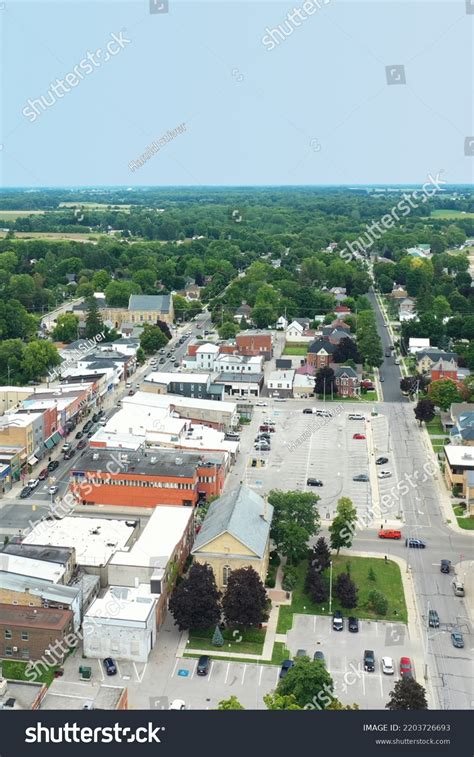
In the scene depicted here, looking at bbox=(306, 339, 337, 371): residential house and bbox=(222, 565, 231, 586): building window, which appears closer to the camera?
bbox=(222, 565, 231, 586): building window

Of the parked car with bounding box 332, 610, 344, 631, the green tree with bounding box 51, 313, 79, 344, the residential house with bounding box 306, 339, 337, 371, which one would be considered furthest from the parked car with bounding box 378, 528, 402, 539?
the green tree with bounding box 51, 313, 79, 344

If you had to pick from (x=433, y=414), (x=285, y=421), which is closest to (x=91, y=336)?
(x=285, y=421)

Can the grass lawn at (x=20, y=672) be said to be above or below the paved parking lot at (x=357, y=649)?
above

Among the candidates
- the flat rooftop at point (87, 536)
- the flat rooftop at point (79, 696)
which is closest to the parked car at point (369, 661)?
the flat rooftop at point (79, 696)

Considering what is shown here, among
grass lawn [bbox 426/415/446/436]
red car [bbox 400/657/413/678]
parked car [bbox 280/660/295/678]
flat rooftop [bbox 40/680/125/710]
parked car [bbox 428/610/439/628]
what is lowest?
grass lawn [bbox 426/415/446/436]

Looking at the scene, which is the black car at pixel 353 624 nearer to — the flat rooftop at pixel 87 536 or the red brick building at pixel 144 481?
the flat rooftop at pixel 87 536

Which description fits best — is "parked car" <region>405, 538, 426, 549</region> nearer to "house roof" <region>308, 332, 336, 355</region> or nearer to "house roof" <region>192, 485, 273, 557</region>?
"house roof" <region>192, 485, 273, 557</region>

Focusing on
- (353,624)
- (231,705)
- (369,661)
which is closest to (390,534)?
(353,624)
